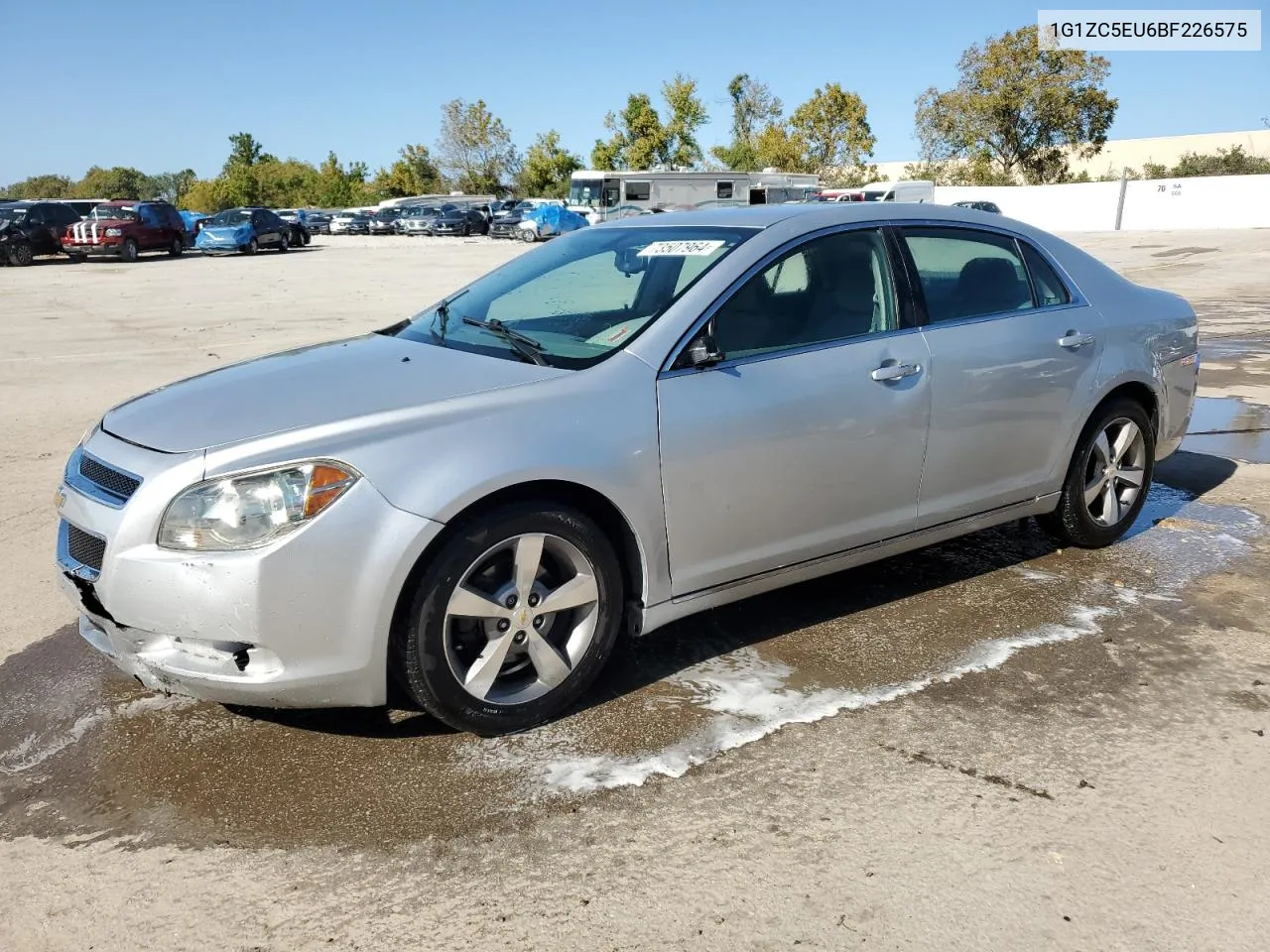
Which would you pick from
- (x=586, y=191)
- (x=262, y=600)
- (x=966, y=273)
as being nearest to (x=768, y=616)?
(x=966, y=273)

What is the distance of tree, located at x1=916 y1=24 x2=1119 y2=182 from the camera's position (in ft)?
185

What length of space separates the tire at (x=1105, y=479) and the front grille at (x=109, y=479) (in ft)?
12.3

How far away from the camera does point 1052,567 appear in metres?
4.84

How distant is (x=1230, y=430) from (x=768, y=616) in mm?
4890

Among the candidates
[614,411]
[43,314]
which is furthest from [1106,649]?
[43,314]

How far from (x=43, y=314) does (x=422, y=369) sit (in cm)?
1491

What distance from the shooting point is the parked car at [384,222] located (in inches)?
2124

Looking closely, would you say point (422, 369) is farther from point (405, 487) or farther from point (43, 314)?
point (43, 314)

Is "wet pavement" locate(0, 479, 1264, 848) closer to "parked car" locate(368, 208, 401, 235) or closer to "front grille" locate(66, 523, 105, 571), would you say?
"front grille" locate(66, 523, 105, 571)

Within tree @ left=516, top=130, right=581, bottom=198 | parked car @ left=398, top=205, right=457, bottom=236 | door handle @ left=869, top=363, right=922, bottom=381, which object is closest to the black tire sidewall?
door handle @ left=869, top=363, right=922, bottom=381

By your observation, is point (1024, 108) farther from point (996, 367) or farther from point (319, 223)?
point (996, 367)

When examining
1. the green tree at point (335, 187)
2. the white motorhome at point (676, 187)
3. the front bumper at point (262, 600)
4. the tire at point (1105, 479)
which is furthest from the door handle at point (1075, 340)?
the green tree at point (335, 187)

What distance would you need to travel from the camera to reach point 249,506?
291 centimetres

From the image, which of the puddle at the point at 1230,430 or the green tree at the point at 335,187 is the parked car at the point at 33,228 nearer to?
the puddle at the point at 1230,430
